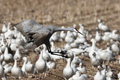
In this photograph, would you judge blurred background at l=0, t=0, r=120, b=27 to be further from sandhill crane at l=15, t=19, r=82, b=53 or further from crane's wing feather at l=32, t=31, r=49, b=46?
crane's wing feather at l=32, t=31, r=49, b=46

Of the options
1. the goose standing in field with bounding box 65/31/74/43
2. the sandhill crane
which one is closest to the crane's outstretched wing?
the sandhill crane

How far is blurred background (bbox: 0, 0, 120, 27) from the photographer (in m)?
18.5

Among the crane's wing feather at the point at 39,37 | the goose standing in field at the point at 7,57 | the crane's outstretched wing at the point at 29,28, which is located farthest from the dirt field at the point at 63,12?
the crane's wing feather at the point at 39,37

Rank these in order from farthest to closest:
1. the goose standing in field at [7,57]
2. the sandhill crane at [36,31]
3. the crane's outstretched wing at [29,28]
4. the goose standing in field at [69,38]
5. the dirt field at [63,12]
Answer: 1. the dirt field at [63,12]
2. the goose standing in field at [69,38]
3. the goose standing in field at [7,57]
4. the crane's outstretched wing at [29,28]
5. the sandhill crane at [36,31]

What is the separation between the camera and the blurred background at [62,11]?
18.5 meters

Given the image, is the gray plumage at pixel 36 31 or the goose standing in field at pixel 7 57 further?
the goose standing in field at pixel 7 57

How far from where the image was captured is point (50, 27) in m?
8.95

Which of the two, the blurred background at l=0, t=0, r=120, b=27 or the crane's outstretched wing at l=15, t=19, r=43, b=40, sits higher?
the blurred background at l=0, t=0, r=120, b=27

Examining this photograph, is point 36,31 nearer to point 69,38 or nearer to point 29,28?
point 29,28

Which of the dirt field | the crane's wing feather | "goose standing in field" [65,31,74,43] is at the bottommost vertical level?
the crane's wing feather

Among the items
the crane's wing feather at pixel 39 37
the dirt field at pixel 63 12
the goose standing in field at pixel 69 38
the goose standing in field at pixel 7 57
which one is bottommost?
the goose standing in field at pixel 7 57

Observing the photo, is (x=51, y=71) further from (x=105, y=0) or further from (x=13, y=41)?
(x=105, y=0)

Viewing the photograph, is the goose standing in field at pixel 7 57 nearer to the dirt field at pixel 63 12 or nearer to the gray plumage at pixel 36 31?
the gray plumage at pixel 36 31

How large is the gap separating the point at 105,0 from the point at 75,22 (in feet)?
21.9
